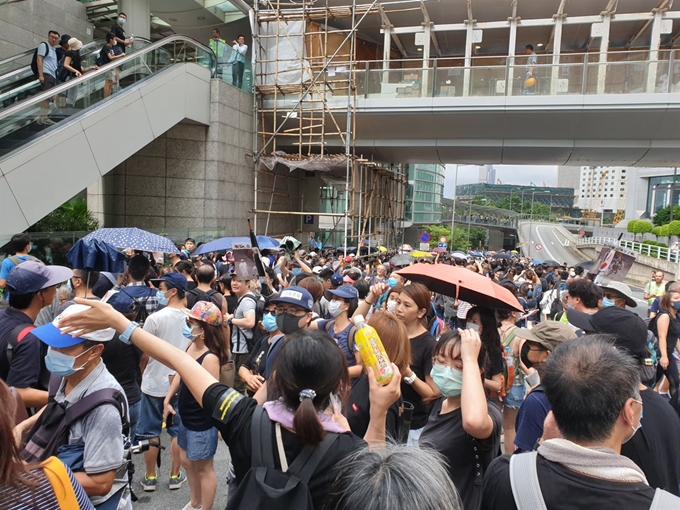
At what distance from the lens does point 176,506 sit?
402cm

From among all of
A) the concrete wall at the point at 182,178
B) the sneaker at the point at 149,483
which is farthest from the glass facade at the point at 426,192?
the sneaker at the point at 149,483

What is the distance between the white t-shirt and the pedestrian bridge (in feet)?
47.1

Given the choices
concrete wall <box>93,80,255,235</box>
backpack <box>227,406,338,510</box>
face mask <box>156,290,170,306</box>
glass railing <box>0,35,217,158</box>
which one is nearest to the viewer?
backpack <box>227,406,338,510</box>

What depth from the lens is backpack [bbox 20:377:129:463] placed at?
2266 millimetres

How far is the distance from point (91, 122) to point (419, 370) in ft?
35.0

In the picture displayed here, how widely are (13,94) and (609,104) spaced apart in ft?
56.8

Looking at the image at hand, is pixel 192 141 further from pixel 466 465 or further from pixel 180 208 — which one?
pixel 466 465

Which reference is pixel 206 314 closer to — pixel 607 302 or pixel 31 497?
pixel 31 497

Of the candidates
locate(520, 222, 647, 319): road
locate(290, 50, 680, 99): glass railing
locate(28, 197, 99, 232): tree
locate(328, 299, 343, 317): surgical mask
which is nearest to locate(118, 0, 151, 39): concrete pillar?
locate(28, 197, 99, 232): tree

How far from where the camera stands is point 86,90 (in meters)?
10.9

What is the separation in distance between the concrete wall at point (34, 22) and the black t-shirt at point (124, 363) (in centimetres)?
1448

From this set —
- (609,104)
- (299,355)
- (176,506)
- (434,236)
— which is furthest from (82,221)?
(434,236)

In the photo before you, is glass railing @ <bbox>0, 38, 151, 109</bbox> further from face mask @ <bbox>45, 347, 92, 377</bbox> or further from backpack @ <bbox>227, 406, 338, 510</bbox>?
backpack @ <bbox>227, 406, 338, 510</bbox>

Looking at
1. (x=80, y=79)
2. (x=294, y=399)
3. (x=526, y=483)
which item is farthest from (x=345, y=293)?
(x=80, y=79)
